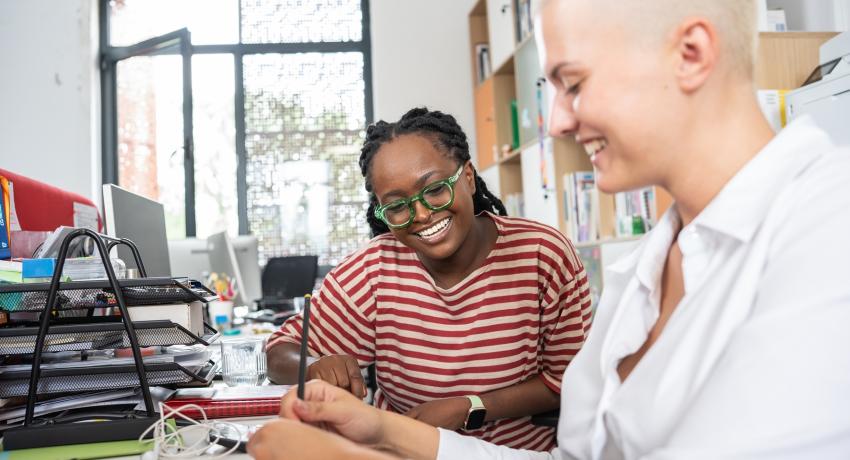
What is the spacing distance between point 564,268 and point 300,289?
2.71 metres

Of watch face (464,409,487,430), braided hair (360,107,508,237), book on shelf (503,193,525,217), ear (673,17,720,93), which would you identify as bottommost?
watch face (464,409,487,430)

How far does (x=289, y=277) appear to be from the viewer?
405cm

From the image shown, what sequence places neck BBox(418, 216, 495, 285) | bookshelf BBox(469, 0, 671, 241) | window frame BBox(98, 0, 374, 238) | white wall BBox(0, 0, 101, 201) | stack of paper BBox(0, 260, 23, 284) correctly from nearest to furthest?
stack of paper BBox(0, 260, 23, 284), neck BBox(418, 216, 495, 285), bookshelf BBox(469, 0, 671, 241), white wall BBox(0, 0, 101, 201), window frame BBox(98, 0, 374, 238)

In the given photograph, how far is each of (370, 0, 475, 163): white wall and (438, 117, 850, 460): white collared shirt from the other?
4.33 metres

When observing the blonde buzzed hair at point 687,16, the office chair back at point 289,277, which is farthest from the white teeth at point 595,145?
the office chair back at point 289,277

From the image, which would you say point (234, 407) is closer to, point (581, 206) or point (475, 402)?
point (475, 402)

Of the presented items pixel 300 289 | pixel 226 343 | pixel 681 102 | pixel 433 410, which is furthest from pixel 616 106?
pixel 300 289

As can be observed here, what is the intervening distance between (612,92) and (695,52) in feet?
0.27

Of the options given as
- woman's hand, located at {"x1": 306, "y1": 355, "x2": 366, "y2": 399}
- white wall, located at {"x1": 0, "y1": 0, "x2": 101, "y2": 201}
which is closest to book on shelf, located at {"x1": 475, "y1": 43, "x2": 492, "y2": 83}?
white wall, located at {"x1": 0, "y1": 0, "x2": 101, "y2": 201}

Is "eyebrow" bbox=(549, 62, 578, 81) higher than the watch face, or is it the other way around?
"eyebrow" bbox=(549, 62, 578, 81)

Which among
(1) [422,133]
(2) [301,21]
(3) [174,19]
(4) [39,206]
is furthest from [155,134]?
(1) [422,133]

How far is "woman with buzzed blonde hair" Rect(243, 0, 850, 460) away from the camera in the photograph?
537mm

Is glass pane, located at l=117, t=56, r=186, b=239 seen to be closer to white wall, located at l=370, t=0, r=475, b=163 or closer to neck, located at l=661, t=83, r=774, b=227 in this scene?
white wall, located at l=370, t=0, r=475, b=163

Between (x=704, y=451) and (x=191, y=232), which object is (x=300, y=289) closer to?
(x=191, y=232)
